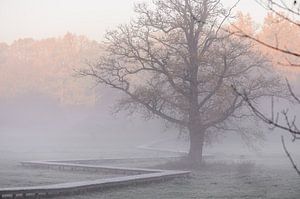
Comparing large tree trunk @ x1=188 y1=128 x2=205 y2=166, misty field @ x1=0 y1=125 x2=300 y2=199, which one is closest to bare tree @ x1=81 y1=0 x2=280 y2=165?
large tree trunk @ x1=188 y1=128 x2=205 y2=166

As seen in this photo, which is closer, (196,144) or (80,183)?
(80,183)

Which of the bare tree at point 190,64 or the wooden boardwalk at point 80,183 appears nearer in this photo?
the wooden boardwalk at point 80,183

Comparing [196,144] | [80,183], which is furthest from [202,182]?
[196,144]

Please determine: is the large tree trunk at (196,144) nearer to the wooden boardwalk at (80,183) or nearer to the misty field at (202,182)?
the misty field at (202,182)

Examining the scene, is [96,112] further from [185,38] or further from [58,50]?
[185,38]

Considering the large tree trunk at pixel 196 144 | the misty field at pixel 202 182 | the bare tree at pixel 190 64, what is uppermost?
the bare tree at pixel 190 64

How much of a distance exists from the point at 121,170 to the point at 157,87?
653 cm

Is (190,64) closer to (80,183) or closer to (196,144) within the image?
(196,144)

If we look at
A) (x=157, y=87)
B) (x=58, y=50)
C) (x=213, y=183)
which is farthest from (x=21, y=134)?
(x=213, y=183)

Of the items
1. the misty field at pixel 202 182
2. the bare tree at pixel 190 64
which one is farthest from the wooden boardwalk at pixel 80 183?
the bare tree at pixel 190 64

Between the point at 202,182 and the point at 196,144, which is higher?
the point at 196,144

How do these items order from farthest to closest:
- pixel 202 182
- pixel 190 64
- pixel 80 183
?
pixel 190 64 → pixel 202 182 → pixel 80 183

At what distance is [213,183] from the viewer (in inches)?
786

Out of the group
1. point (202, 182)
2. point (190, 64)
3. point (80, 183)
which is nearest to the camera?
point (80, 183)
